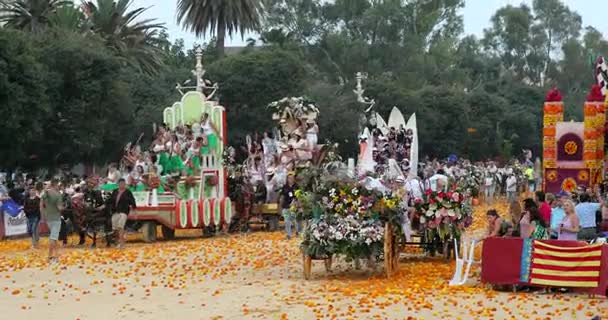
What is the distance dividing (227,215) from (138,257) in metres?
5.87

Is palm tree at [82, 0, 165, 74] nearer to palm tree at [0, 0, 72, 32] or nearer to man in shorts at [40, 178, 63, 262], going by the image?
palm tree at [0, 0, 72, 32]

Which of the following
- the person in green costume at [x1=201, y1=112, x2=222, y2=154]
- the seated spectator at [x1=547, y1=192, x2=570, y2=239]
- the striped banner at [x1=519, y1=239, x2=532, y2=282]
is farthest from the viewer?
the person in green costume at [x1=201, y1=112, x2=222, y2=154]

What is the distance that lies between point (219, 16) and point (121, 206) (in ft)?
131

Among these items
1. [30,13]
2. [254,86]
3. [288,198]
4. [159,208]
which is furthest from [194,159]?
[254,86]

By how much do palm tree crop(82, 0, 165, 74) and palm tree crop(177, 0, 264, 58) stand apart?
12.0 feet

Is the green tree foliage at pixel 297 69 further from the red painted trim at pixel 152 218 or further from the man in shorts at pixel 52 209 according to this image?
the man in shorts at pixel 52 209

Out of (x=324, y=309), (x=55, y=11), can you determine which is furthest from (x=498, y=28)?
(x=324, y=309)

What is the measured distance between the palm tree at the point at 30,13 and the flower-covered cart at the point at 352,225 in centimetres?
3496

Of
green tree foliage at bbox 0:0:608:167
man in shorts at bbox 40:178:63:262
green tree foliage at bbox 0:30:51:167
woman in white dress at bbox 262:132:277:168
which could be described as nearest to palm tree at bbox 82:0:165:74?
green tree foliage at bbox 0:0:608:167

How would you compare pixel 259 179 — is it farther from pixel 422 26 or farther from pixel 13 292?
pixel 422 26

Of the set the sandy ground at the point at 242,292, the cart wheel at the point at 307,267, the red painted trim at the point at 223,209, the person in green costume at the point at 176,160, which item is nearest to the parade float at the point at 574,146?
the red painted trim at the point at 223,209

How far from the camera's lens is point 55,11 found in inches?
1975

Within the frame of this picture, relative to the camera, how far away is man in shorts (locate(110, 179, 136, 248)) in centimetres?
2192

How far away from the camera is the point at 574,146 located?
34.0 metres
